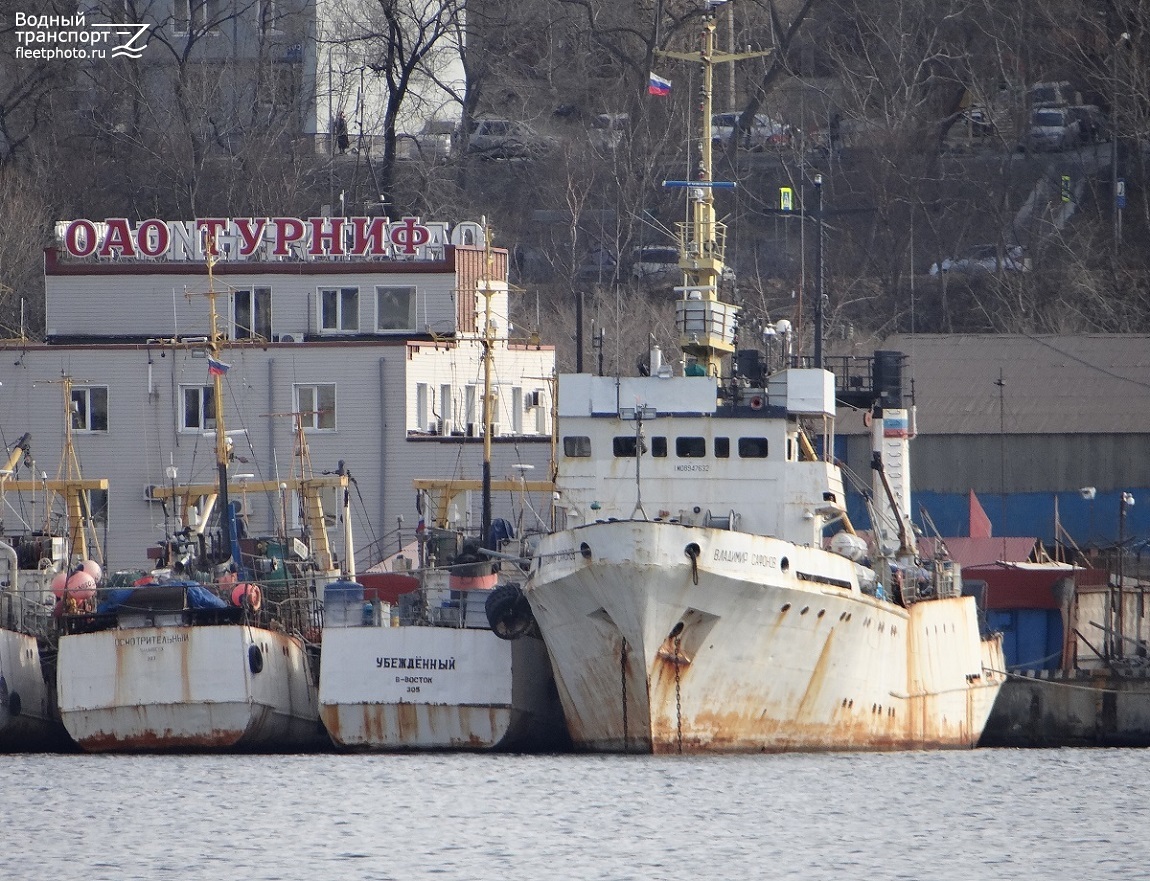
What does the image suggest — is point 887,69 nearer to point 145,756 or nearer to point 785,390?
point 785,390

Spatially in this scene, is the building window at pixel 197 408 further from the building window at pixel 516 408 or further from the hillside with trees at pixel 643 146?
the hillside with trees at pixel 643 146

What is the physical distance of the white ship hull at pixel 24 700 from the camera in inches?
1833

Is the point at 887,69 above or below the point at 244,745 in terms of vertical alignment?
above

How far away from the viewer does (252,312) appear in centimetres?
6844

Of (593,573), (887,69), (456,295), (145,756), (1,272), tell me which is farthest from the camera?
(887,69)

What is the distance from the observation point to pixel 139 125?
91062mm

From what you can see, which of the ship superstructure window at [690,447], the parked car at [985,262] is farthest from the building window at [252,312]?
the parked car at [985,262]

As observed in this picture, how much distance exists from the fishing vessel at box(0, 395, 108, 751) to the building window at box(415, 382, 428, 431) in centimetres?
1127

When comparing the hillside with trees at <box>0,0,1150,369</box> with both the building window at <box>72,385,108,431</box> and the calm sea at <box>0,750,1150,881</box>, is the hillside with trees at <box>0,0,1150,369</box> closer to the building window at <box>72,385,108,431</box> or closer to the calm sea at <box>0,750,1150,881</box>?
the building window at <box>72,385,108,431</box>

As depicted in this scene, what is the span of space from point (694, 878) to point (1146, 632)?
80.4ft

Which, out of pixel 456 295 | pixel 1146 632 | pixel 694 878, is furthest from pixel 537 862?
pixel 456 295

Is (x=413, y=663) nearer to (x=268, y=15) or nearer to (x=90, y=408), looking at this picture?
(x=90, y=408)

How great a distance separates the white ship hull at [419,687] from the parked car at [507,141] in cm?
4728

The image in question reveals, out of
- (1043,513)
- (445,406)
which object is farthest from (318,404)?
(1043,513)
